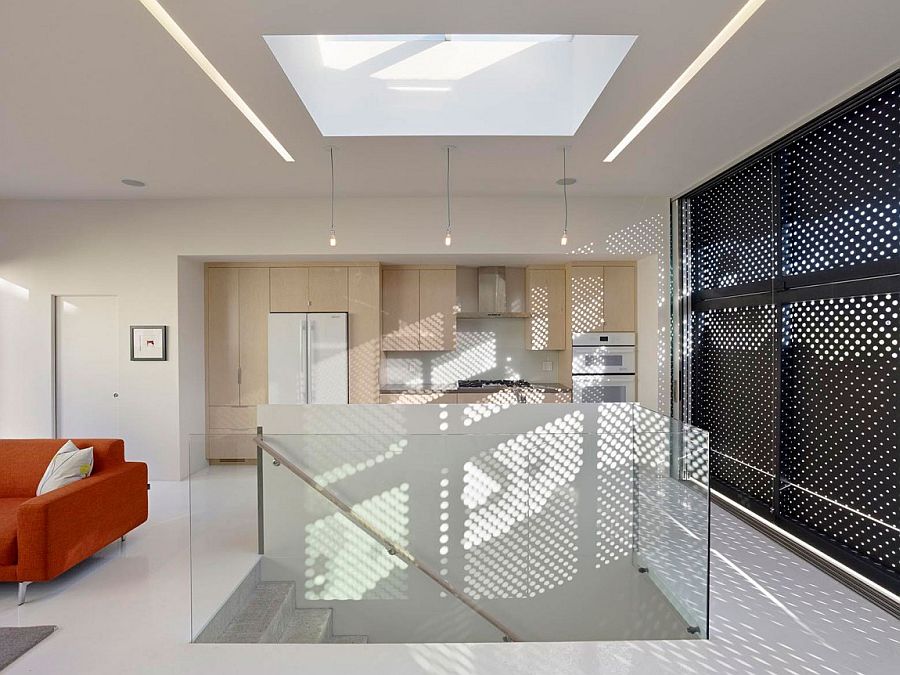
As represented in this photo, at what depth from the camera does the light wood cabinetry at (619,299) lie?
5.70 m

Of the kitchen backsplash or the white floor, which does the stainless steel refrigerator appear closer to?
the kitchen backsplash

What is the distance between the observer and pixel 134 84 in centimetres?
293

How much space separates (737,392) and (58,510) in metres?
4.99

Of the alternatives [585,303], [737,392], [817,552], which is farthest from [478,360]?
[817,552]

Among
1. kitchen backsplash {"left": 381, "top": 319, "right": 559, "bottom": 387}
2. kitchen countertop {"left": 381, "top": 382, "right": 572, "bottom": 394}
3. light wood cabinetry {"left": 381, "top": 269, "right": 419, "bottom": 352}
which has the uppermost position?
light wood cabinetry {"left": 381, "top": 269, "right": 419, "bottom": 352}

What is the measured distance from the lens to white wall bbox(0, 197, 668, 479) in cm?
531

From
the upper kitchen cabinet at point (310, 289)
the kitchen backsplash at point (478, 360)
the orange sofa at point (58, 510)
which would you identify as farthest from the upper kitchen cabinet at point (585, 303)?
the orange sofa at point (58, 510)

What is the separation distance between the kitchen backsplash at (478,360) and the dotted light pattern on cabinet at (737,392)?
1.89 meters

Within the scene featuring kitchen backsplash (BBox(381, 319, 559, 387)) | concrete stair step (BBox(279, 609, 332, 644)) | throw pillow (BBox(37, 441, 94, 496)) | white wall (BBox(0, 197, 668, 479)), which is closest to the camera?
concrete stair step (BBox(279, 609, 332, 644))

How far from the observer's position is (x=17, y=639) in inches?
99.0

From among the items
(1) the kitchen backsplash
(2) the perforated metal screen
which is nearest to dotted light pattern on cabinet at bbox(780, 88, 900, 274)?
(2) the perforated metal screen

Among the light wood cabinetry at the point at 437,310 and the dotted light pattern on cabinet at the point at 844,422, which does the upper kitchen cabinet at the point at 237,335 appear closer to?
the light wood cabinetry at the point at 437,310

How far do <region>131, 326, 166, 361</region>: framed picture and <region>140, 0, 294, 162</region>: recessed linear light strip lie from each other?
2615 mm

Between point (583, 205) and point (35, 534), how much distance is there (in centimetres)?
515
